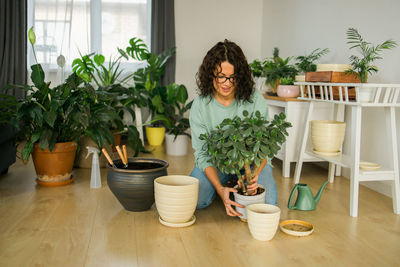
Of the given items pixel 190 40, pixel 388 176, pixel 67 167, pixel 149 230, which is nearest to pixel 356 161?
pixel 388 176

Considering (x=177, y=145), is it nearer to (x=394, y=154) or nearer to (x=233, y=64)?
(x=233, y=64)

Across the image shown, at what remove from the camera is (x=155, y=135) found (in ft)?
14.7

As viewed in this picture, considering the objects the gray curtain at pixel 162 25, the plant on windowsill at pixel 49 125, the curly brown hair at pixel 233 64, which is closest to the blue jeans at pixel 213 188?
the curly brown hair at pixel 233 64

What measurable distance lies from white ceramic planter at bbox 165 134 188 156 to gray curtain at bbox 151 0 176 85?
49.7 inches

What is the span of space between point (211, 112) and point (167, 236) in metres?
0.70

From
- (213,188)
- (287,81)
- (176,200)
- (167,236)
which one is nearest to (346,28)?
(287,81)

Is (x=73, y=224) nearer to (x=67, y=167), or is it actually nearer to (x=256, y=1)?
(x=67, y=167)

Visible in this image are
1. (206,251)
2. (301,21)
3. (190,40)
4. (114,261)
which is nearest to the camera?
(114,261)

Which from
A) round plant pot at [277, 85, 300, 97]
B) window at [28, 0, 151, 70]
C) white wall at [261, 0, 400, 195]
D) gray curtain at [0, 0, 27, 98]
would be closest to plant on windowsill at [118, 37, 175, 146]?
window at [28, 0, 151, 70]

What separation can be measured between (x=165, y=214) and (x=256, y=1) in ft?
12.3

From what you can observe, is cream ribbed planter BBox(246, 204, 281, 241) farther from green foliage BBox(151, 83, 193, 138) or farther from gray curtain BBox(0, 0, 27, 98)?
gray curtain BBox(0, 0, 27, 98)

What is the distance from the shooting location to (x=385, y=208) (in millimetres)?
2359

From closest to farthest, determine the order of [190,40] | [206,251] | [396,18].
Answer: [206,251] → [396,18] → [190,40]

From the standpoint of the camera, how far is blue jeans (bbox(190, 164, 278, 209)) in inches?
83.4
